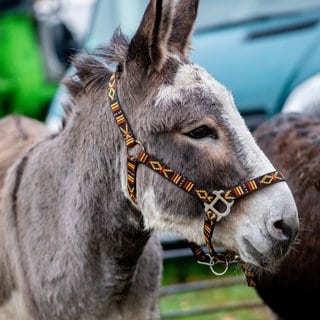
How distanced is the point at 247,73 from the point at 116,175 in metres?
3.85

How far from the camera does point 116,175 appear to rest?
13.5 feet

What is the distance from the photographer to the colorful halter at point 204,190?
12.2 feet

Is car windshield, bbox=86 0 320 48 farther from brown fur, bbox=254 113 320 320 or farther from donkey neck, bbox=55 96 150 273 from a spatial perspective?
donkey neck, bbox=55 96 150 273

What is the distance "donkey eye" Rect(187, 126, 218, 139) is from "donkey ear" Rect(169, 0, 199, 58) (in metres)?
0.49

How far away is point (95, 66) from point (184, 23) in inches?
18.1

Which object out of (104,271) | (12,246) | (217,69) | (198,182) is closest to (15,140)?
(12,246)

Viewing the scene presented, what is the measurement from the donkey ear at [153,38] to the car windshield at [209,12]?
4201mm

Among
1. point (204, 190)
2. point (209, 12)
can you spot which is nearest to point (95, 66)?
point (204, 190)

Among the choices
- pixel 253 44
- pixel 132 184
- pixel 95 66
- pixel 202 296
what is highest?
pixel 95 66

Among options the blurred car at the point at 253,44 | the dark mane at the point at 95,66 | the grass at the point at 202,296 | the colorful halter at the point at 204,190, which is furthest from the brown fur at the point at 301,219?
the grass at the point at 202,296

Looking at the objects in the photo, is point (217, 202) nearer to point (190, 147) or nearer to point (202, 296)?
point (190, 147)

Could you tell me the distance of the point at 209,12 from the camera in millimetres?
8570

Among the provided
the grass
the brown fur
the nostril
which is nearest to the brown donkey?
the nostril

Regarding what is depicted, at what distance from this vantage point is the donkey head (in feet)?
12.1
